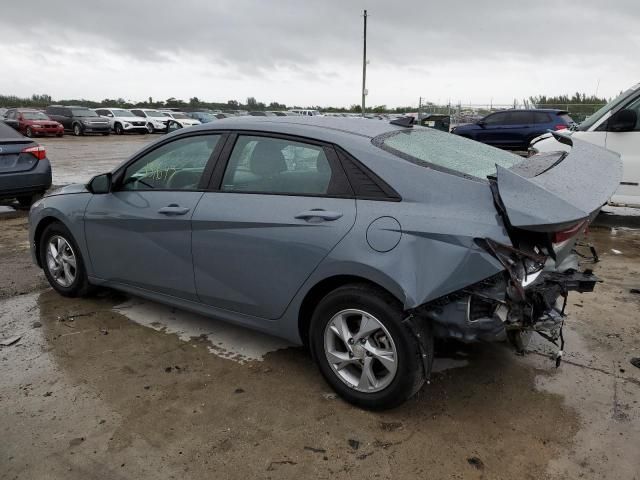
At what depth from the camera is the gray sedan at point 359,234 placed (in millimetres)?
2535

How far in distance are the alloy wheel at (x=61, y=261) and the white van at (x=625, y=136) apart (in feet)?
18.9

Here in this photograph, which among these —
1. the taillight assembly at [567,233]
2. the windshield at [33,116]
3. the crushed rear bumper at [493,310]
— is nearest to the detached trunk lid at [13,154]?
the crushed rear bumper at [493,310]

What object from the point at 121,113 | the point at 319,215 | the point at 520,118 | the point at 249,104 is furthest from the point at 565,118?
the point at 249,104

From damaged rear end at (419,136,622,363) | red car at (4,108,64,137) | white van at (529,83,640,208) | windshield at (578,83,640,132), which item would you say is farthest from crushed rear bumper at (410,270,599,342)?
red car at (4,108,64,137)

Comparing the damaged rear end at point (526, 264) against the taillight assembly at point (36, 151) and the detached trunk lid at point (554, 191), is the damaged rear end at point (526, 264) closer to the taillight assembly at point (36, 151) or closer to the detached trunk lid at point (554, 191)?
the detached trunk lid at point (554, 191)

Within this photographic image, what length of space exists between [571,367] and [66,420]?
3034 mm

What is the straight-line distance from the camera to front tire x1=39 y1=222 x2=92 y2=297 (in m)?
4.37

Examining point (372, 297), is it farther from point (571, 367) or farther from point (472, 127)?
point (472, 127)

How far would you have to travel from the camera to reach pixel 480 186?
2.67 meters

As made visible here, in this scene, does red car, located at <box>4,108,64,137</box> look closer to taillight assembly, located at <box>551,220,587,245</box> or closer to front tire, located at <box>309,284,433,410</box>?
front tire, located at <box>309,284,433,410</box>

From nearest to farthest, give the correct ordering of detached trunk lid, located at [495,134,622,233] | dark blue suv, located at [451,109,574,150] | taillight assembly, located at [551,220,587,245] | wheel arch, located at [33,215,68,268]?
detached trunk lid, located at [495,134,622,233] < taillight assembly, located at [551,220,587,245] < wheel arch, located at [33,215,68,268] < dark blue suv, located at [451,109,574,150]

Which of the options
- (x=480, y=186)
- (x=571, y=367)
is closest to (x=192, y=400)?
(x=480, y=186)

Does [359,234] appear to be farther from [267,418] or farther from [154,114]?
[154,114]

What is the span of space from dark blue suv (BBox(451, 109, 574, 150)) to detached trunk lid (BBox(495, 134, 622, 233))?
13.7 m
